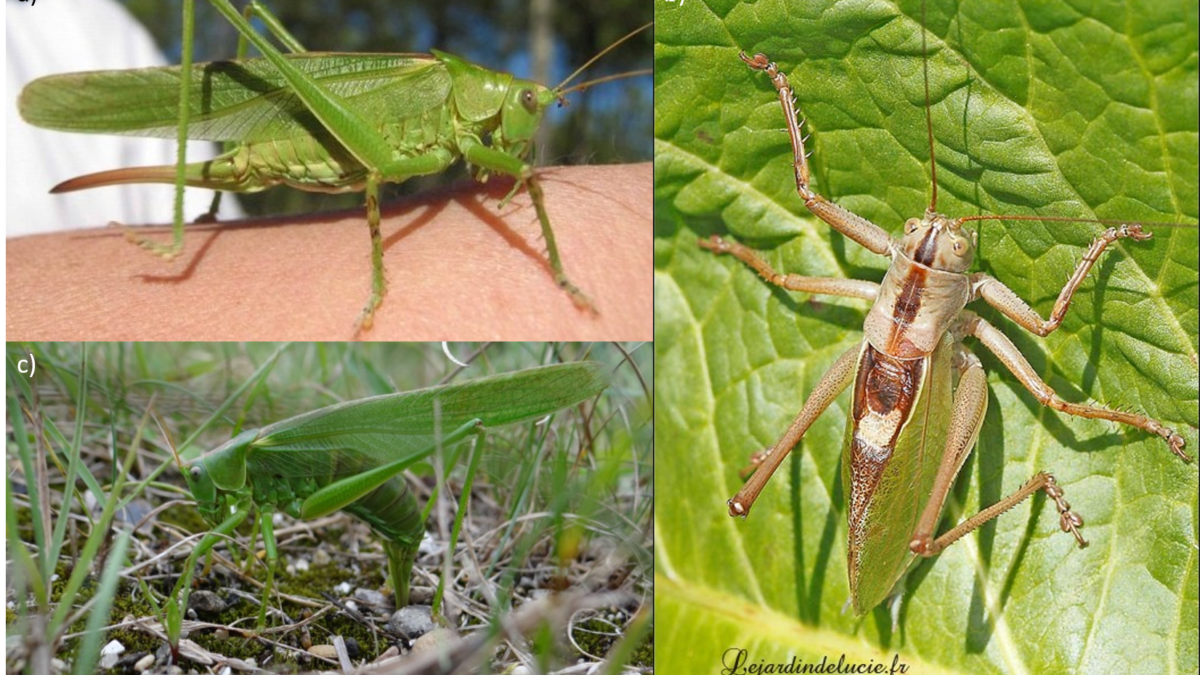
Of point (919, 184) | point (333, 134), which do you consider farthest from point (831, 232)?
point (333, 134)

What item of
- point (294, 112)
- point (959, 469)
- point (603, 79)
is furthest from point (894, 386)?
point (294, 112)

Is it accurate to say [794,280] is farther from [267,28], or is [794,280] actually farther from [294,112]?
[267,28]

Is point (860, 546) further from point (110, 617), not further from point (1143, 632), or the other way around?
point (110, 617)

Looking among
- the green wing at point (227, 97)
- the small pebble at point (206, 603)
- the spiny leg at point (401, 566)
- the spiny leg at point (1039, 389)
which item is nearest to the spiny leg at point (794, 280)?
the spiny leg at point (1039, 389)

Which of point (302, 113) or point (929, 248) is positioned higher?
point (302, 113)

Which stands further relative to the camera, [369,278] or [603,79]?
[603,79]

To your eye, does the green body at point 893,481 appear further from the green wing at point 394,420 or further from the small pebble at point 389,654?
the small pebble at point 389,654

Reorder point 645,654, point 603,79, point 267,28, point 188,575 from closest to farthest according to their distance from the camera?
point 188,575 < point 645,654 < point 603,79 < point 267,28
